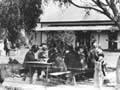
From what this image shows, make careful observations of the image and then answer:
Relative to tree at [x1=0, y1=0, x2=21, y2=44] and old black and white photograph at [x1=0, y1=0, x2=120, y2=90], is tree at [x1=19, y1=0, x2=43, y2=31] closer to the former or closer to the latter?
old black and white photograph at [x1=0, y1=0, x2=120, y2=90]

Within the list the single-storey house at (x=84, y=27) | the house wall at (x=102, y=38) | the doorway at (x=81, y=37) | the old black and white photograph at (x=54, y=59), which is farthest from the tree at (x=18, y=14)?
the doorway at (x=81, y=37)

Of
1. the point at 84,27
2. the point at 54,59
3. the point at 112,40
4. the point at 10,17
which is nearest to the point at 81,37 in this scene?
the point at 84,27

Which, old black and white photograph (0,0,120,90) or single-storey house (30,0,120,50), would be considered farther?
single-storey house (30,0,120,50)

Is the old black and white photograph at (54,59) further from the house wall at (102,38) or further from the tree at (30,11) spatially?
the house wall at (102,38)

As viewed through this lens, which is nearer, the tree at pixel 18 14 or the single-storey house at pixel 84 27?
the tree at pixel 18 14

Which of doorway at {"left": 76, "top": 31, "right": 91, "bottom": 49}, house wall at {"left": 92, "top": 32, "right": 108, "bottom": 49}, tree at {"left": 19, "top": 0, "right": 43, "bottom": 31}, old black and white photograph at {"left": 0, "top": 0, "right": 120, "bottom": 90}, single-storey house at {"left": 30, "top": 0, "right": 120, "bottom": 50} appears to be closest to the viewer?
old black and white photograph at {"left": 0, "top": 0, "right": 120, "bottom": 90}

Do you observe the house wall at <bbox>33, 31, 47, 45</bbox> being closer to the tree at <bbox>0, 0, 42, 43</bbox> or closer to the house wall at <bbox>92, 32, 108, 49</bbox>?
the house wall at <bbox>92, 32, 108, 49</bbox>

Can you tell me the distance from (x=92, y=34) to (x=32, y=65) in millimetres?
16348

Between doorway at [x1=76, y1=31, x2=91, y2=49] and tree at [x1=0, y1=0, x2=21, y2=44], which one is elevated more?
tree at [x1=0, y1=0, x2=21, y2=44]

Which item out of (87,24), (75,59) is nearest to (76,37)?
(87,24)

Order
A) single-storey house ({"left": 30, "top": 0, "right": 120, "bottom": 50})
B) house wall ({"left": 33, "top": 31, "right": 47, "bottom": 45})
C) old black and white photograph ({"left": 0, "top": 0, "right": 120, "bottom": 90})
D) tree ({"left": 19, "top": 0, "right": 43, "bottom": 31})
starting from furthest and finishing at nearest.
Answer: house wall ({"left": 33, "top": 31, "right": 47, "bottom": 45}) → single-storey house ({"left": 30, "top": 0, "right": 120, "bottom": 50}) → tree ({"left": 19, "top": 0, "right": 43, "bottom": 31}) → old black and white photograph ({"left": 0, "top": 0, "right": 120, "bottom": 90})

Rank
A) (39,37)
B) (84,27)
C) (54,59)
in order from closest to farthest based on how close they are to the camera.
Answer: (54,59)
(84,27)
(39,37)

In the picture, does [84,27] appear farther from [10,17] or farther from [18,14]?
[18,14]

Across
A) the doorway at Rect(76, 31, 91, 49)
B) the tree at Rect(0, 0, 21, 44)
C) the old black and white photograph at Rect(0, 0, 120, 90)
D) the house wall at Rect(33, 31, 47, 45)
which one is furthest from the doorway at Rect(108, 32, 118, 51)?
the tree at Rect(0, 0, 21, 44)
